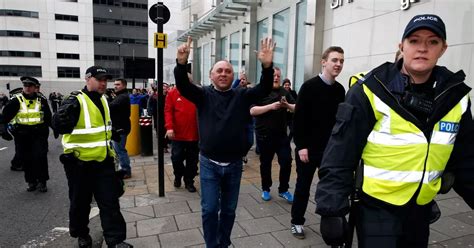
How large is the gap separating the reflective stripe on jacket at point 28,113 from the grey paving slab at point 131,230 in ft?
10.4

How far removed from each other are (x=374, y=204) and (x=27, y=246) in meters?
3.76

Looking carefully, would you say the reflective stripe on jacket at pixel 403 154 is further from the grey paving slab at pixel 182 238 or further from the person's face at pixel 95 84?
the person's face at pixel 95 84

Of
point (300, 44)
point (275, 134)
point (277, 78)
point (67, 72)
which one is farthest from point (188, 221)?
point (67, 72)

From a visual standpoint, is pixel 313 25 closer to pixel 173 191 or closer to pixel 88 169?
pixel 173 191

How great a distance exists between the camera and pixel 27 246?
3693 millimetres

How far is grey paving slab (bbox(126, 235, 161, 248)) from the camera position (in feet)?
11.3

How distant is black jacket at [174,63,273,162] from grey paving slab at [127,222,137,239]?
144 centimetres

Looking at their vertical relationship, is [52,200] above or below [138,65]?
below

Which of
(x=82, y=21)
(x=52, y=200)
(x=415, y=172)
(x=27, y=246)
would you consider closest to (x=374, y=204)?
(x=415, y=172)

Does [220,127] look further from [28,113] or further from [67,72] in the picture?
[67,72]

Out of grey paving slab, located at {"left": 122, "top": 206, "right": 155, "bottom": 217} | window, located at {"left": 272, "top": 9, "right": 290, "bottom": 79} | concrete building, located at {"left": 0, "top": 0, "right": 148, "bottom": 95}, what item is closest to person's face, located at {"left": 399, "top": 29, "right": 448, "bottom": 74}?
grey paving slab, located at {"left": 122, "top": 206, "right": 155, "bottom": 217}

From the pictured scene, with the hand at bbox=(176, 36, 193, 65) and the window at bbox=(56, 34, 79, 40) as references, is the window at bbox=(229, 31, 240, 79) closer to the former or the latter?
the hand at bbox=(176, 36, 193, 65)

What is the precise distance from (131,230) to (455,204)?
4.46 m

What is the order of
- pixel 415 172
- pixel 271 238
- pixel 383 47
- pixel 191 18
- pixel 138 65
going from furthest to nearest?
1. pixel 191 18
2. pixel 138 65
3. pixel 383 47
4. pixel 271 238
5. pixel 415 172
